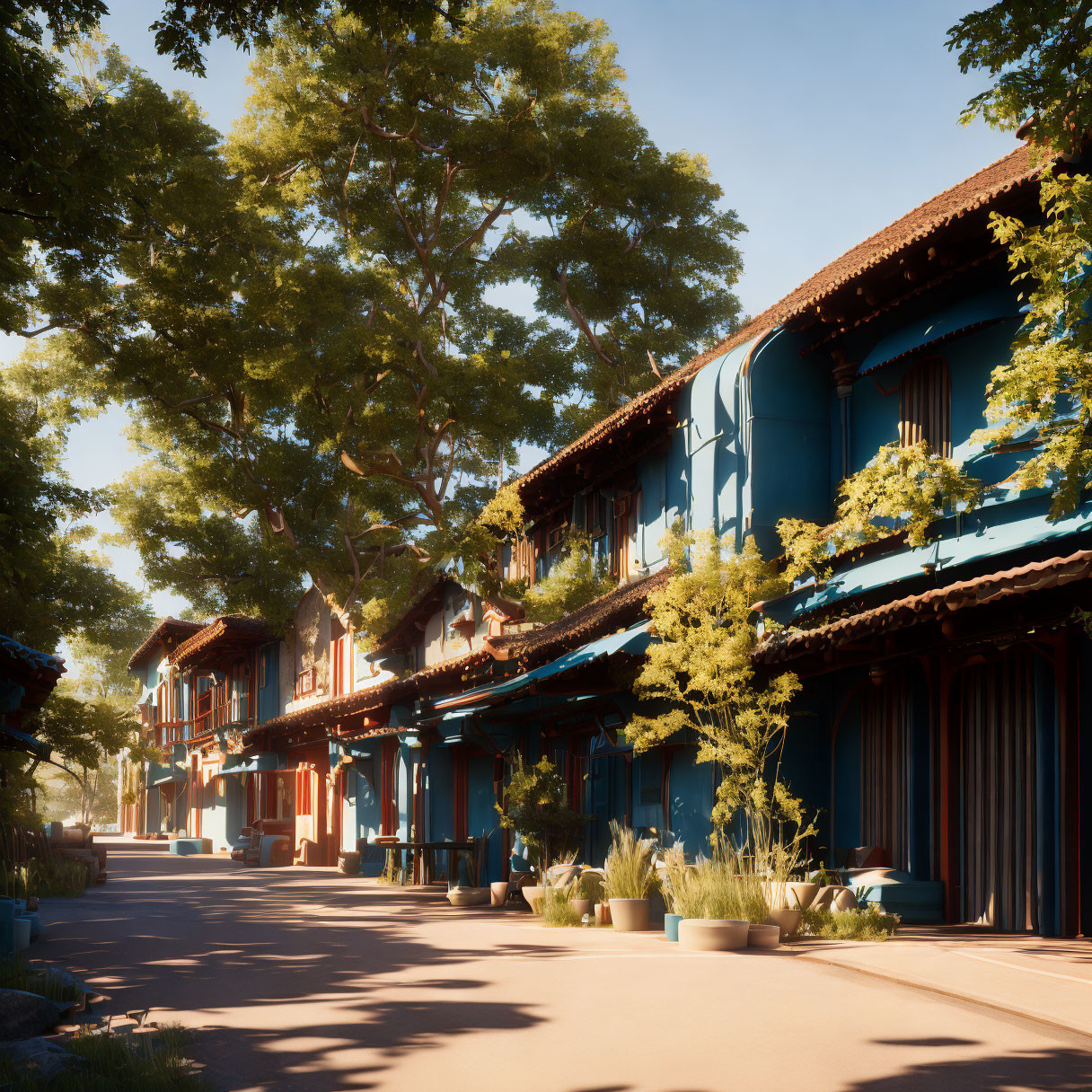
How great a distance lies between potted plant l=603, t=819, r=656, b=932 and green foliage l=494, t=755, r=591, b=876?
2.38 m

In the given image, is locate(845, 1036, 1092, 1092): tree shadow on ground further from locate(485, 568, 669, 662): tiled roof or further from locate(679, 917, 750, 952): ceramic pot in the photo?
locate(485, 568, 669, 662): tiled roof

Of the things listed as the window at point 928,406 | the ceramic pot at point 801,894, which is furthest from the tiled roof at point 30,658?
the window at point 928,406

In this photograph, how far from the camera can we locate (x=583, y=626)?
1656 centimetres

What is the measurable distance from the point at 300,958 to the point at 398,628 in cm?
1708

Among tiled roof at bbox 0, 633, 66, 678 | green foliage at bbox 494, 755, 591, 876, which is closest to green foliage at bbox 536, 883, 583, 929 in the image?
green foliage at bbox 494, 755, 591, 876

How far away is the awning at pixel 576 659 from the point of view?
14.2 meters

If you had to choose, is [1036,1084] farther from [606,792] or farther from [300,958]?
[606,792]

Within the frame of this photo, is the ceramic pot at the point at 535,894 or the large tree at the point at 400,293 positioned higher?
the large tree at the point at 400,293

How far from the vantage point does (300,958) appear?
1033cm

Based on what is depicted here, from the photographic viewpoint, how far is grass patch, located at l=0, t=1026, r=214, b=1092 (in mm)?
5523

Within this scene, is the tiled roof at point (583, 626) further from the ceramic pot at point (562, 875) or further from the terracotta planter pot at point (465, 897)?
the terracotta planter pot at point (465, 897)

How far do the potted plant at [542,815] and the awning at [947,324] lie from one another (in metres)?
6.79

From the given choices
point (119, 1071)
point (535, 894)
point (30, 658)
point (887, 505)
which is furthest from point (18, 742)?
point (887, 505)

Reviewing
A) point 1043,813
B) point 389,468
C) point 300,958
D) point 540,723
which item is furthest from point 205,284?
point 1043,813
